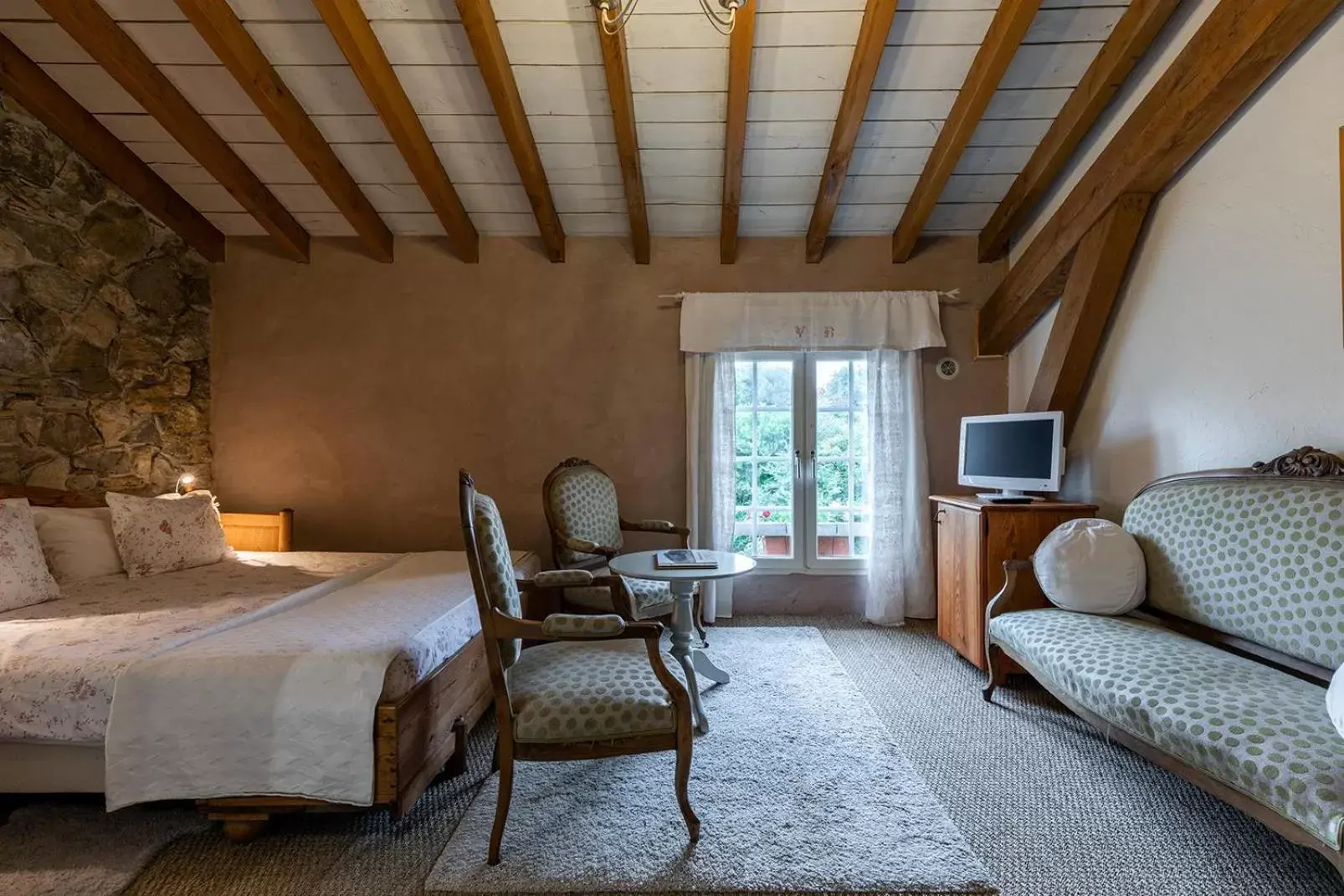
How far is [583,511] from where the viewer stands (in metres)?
3.45

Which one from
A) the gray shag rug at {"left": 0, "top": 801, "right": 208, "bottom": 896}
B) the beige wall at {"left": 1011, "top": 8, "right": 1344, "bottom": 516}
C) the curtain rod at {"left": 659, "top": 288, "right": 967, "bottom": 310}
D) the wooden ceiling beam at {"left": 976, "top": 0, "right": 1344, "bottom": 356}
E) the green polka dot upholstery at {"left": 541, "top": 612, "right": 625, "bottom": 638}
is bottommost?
the gray shag rug at {"left": 0, "top": 801, "right": 208, "bottom": 896}

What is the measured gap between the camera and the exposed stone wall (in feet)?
9.64

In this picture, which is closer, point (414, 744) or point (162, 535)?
point (414, 744)

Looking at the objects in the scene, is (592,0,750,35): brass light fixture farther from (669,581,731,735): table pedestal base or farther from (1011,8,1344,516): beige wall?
(669,581,731,735): table pedestal base

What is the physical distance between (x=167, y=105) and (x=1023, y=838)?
4432 mm

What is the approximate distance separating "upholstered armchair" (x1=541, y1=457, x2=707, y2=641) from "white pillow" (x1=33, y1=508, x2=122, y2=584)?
6.44 feet

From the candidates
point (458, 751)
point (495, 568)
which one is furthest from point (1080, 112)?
point (458, 751)

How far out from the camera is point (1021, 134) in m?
3.19

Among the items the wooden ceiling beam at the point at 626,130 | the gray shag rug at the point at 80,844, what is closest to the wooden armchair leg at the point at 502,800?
the gray shag rug at the point at 80,844

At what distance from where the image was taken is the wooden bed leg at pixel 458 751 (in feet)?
6.92

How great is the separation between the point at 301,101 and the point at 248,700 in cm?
274

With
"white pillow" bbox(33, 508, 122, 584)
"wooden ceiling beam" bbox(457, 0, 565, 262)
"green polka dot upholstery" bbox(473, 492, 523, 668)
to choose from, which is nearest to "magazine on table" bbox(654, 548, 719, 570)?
"green polka dot upholstery" bbox(473, 492, 523, 668)

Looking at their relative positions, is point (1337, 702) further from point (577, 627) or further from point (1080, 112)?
point (1080, 112)

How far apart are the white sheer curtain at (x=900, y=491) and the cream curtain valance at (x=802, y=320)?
0.18 meters
